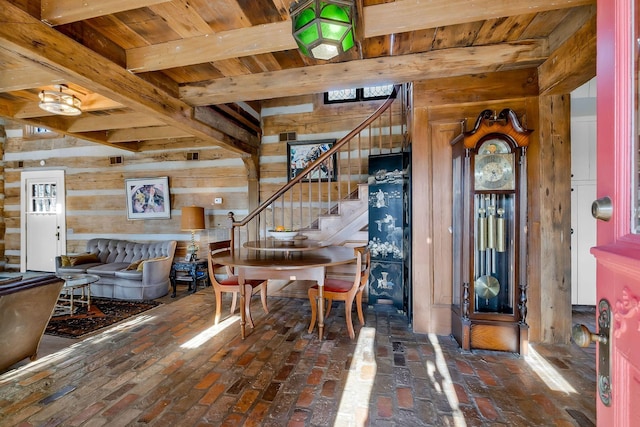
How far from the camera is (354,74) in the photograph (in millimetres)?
2637

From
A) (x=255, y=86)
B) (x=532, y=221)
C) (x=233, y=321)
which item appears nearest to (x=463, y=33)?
(x=532, y=221)

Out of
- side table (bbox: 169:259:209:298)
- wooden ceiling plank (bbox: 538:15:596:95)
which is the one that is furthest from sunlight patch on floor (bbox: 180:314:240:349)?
wooden ceiling plank (bbox: 538:15:596:95)

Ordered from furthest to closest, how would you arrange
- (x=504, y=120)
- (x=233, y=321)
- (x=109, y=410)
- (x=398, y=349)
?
(x=233, y=321)
(x=398, y=349)
(x=504, y=120)
(x=109, y=410)

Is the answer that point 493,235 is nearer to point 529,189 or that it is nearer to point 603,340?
point 529,189

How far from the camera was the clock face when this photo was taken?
238 cm

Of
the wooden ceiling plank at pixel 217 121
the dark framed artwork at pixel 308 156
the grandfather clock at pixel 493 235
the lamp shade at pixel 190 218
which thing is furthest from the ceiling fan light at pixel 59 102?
the grandfather clock at pixel 493 235

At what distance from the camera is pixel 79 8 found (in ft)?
6.07

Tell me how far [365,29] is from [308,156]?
2.78 m

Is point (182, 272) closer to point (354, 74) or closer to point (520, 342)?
point (354, 74)

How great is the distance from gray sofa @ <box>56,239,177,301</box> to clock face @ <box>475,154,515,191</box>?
14.6 ft

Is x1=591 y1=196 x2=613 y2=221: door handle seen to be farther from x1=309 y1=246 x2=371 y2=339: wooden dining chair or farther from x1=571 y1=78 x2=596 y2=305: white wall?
x1=571 y1=78 x2=596 y2=305: white wall

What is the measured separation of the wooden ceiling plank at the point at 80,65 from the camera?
5.89 feet

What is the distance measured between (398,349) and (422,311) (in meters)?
0.55

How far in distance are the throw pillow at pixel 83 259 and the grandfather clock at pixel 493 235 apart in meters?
5.78
